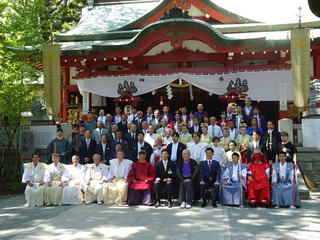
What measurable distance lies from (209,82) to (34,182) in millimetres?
6422

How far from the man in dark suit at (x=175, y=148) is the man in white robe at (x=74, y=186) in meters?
2.15

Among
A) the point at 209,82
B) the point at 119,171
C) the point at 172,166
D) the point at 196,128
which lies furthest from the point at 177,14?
the point at 119,171

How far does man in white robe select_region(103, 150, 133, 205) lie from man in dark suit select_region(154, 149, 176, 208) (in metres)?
0.72

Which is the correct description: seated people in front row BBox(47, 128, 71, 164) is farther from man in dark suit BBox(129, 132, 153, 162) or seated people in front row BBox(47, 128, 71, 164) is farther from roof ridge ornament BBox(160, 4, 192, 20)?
roof ridge ornament BBox(160, 4, 192, 20)

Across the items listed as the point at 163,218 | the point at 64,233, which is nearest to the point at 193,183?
the point at 163,218

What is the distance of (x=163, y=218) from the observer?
21.2 ft

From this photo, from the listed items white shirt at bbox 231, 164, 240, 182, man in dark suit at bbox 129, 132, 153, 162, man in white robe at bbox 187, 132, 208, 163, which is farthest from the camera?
man in dark suit at bbox 129, 132, 153, 162

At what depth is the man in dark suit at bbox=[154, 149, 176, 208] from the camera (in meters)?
7.74

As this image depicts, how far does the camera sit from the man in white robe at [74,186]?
7969 millimetres

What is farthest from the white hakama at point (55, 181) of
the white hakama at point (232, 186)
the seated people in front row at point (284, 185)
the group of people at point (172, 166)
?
the seated people in front row at point (284, 185)

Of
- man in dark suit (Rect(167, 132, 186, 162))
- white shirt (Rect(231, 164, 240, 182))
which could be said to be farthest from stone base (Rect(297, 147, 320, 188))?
man in dark suit (Rect(167, 132, 186, 162))

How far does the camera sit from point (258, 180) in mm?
7551

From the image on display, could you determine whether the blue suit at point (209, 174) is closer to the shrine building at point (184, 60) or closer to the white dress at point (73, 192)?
the white dress at point (73, 192)

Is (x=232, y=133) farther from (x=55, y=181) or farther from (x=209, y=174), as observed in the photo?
(x=55, y=181)
